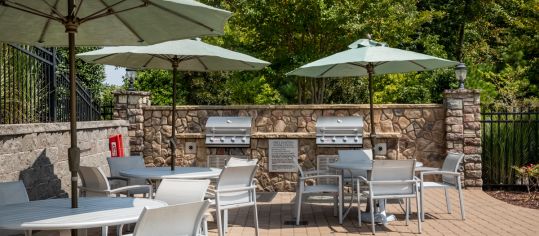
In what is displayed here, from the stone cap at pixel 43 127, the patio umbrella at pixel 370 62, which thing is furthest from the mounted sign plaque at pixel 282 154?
the stone cap at pixel 43 127

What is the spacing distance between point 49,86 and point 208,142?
316 centimetres

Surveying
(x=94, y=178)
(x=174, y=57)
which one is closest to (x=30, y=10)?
(x=94, y=178)

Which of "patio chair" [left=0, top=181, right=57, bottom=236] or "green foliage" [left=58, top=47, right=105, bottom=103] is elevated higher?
"green foliage" [left=58, top=47, right=105, bottom=103]

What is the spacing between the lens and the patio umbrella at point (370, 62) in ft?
25.5

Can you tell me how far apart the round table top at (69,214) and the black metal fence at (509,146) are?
8.15m

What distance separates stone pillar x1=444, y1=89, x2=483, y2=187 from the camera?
34.4 ft

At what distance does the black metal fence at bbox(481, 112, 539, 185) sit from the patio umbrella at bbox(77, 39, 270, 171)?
483cm

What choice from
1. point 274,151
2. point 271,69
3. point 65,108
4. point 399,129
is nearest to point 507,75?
point 271,69

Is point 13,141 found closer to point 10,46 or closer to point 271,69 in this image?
point 10,46

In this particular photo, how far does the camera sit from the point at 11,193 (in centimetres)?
437

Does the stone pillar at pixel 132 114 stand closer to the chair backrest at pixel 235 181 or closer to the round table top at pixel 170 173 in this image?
the round table top at pixel 170 173

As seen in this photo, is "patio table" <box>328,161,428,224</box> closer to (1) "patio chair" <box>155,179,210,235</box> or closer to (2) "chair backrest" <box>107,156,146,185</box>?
(2) "chair backrest" <box>107,156,146,185</box>

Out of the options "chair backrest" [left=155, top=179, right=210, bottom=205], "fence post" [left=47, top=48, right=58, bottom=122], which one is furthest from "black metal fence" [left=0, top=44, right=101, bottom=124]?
"chair backrest" [left=155, top=179, right=210, bottom=205]

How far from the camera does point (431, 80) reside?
1681 centimetres
